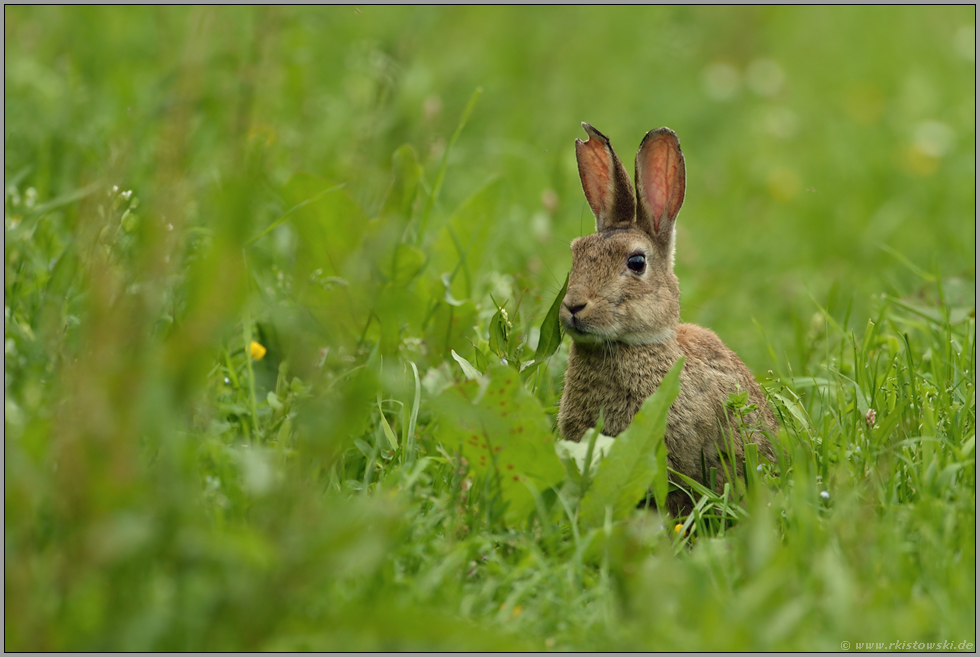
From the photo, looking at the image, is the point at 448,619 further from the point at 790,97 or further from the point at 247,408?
the point at 790,97

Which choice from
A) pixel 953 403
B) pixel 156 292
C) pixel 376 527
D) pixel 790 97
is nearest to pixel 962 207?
pixel 790 97

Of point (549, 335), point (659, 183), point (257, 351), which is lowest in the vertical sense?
point (257, 351)

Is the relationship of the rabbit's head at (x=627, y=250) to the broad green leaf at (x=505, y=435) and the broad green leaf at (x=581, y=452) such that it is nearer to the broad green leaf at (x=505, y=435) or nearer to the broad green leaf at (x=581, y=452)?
the broad green leaf at (x=581, y=452)

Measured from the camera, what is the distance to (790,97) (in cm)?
908

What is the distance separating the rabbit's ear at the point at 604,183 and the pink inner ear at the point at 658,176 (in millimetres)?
74

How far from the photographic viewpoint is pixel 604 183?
4.02 metres

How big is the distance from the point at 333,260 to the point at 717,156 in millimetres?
4670

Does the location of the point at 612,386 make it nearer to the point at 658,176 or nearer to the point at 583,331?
A: the point at 583,331

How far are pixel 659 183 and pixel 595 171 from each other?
0.26m

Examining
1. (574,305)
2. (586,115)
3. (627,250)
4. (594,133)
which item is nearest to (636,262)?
(627,250)

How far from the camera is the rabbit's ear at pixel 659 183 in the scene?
12.7ft

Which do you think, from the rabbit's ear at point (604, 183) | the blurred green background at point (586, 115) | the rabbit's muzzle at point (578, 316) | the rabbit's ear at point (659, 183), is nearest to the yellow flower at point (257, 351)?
the blurred green background at point (586, 115)

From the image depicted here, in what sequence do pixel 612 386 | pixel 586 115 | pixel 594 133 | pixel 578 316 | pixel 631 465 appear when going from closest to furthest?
pixel 631 465
pixel 578 316
pixel 612 386
pixel 594 133
pixel 586 115

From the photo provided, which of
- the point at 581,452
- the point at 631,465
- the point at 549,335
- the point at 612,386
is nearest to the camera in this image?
the point at 631,465
